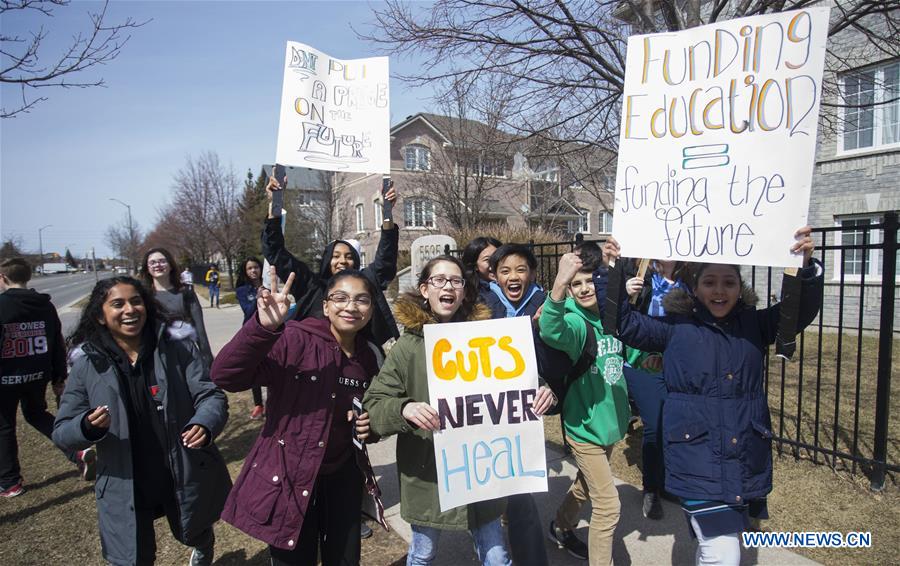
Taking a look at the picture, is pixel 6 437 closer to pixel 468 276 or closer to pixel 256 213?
pixel 468 276

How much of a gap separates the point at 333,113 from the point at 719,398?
323 cm

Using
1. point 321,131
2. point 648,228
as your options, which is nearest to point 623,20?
point 321,131

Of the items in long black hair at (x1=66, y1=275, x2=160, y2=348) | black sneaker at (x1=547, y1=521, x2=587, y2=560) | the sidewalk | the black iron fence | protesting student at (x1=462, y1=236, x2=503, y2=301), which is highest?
protesting student at (x1=462, y1=236, x2=503, y2=301)

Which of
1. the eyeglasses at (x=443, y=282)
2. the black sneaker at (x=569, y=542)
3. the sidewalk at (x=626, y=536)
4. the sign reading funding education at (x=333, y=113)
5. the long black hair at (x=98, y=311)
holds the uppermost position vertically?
the sign reading funding education at (x=333, y=113)

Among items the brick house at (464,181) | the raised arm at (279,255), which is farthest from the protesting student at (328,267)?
the brick house at (464,181)

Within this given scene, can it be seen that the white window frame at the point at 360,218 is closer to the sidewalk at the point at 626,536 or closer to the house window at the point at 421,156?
the house window at the point at 421,156

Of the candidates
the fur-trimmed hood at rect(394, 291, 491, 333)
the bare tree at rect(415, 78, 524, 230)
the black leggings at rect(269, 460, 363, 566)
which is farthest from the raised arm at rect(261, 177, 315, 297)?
the bare tree at rect(415, 78, 524, 230)

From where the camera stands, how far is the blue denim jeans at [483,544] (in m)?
2.34

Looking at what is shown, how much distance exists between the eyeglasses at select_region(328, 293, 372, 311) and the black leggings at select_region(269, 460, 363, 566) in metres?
0.79

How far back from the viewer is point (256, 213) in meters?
30.5

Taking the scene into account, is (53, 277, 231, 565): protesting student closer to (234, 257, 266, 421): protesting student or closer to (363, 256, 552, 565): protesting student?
(363, 256, 552, 565): protesting student

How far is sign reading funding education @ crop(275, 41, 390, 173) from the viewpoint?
3.69 metres

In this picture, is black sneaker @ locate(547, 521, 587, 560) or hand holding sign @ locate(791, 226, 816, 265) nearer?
hand holding sign @ locate(791, 226, 816, 265)

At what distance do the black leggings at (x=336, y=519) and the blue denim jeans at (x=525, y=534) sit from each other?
79cm
